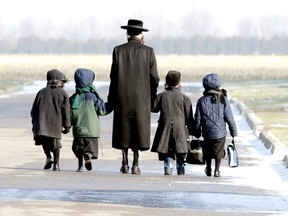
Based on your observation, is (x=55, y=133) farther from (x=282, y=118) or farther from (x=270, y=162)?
(x=282, y=118)

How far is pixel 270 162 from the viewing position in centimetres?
2062

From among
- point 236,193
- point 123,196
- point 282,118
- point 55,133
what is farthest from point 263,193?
point 282,118

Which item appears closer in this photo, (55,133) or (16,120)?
(55,133)

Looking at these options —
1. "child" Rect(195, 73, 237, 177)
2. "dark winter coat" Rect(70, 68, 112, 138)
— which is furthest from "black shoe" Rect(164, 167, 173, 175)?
"dark winter coat" Rect(70, 68, 112, 138)

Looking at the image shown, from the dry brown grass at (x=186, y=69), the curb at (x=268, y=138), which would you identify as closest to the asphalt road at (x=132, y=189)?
the curb at (x=268, y=138)

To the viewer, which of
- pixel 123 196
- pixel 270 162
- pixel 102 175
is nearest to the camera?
pixel 123 196

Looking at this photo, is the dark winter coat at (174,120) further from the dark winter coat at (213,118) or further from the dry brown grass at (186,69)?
the dry brown grass at (186,69)

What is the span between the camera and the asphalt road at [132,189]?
44.2 ft

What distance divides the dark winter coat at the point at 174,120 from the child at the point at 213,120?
22 centimetres

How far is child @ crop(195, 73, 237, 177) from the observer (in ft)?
59.1

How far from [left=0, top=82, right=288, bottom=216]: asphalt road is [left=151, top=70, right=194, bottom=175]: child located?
28 centimetres

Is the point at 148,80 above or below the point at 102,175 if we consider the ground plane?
above

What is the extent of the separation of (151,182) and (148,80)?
6.16ft

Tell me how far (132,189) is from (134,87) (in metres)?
2.64
